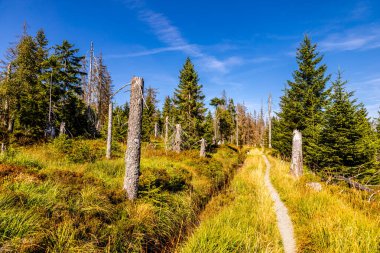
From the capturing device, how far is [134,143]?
19.6 ft

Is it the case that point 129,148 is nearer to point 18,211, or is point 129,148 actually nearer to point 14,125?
point 18,211

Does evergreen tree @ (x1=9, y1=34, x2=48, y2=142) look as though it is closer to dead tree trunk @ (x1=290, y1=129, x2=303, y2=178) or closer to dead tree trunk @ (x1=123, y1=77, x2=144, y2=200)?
dead tree trunk @ (x1=123, y1=77, x2=144, y2=200)

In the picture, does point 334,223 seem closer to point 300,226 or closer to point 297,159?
point 300,226

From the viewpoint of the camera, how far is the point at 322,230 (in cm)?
440

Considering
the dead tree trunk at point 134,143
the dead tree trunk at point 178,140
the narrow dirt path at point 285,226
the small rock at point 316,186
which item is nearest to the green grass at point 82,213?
the dead tree trunk at point 134,143

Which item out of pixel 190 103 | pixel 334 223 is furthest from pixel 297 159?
pixel 190 103

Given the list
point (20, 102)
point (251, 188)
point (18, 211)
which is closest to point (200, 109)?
point (251, 188)

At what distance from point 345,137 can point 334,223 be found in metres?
6.95

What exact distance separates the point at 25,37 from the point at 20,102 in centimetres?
832

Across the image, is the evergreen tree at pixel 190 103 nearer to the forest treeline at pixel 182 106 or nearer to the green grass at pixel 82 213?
the forest treeline at pixel 182 106

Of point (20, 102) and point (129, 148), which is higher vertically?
Result: point (20, 102)

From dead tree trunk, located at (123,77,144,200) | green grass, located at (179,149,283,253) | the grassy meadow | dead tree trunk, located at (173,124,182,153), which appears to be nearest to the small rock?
the grassy meadow

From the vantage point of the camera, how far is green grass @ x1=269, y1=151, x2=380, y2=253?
3.82 meters

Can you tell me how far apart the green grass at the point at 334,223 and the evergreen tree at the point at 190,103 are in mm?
17245
